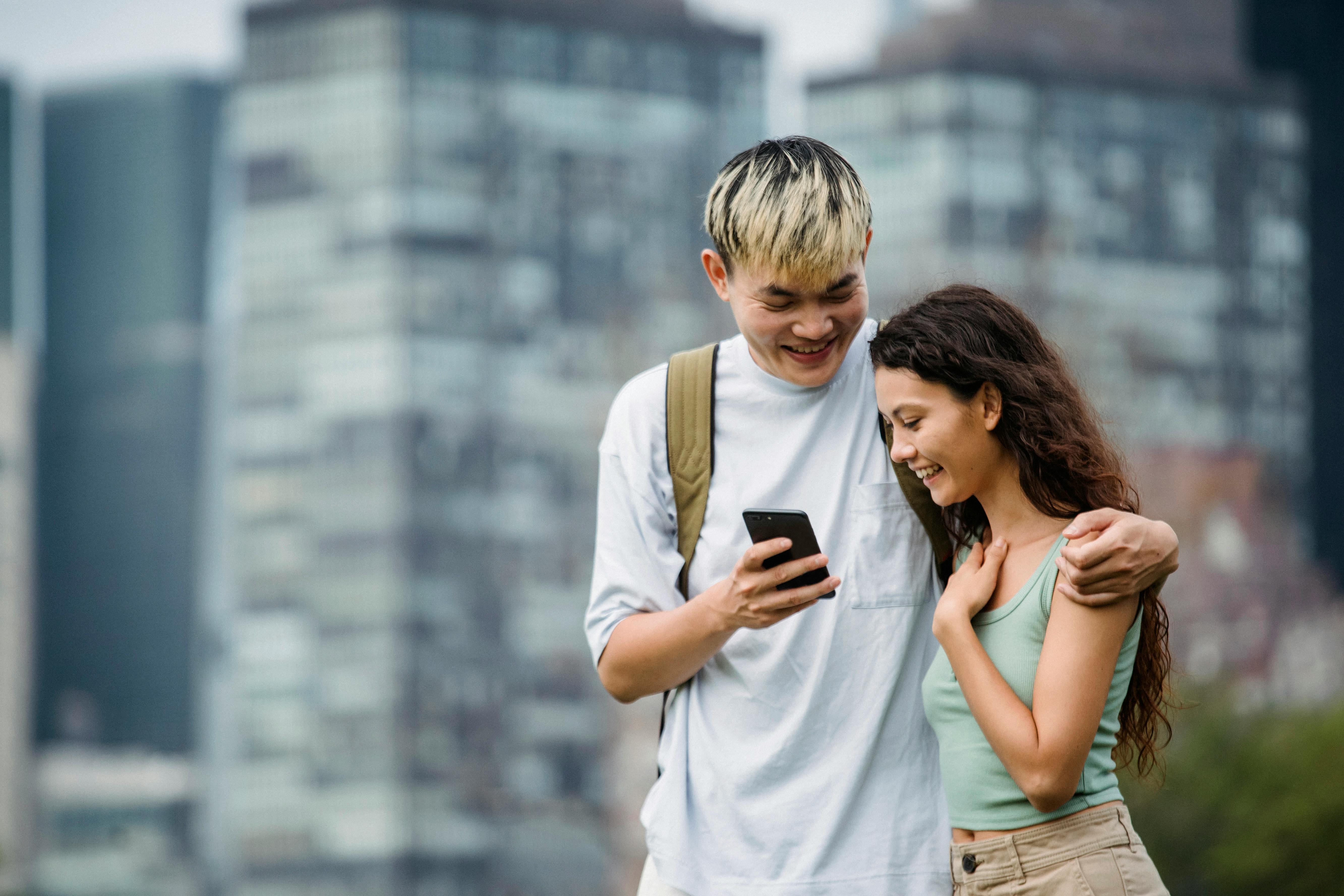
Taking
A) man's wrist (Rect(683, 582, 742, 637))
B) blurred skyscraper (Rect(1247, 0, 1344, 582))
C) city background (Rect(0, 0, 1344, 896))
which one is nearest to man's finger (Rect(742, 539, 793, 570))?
man's wrist (Rect(683, 582, 742, 637))

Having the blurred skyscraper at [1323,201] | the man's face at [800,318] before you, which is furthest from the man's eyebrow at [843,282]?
the blurred skyscraper at [1323,201]

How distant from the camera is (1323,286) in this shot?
256 feet

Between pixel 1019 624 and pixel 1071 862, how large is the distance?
0.46 m

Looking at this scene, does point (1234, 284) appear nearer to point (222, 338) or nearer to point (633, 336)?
point (633, 336)

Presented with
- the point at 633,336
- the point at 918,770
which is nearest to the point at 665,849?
the point at 918,770

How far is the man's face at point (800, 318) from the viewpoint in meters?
3.30

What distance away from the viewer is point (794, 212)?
128 inches

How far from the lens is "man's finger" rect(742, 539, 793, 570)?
3012mm

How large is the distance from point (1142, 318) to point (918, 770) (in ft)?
243

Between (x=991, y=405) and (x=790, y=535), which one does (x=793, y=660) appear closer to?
(x=790, y=535)

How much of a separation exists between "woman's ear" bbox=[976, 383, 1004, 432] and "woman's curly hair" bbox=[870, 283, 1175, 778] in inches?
0.4

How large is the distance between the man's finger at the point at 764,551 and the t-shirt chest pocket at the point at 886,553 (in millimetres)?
350

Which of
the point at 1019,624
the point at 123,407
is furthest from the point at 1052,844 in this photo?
the point at 123,407

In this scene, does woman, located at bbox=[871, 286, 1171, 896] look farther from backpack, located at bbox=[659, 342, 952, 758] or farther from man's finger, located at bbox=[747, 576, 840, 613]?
man's finger, located at bbox=[747, 576, 840, 613]
